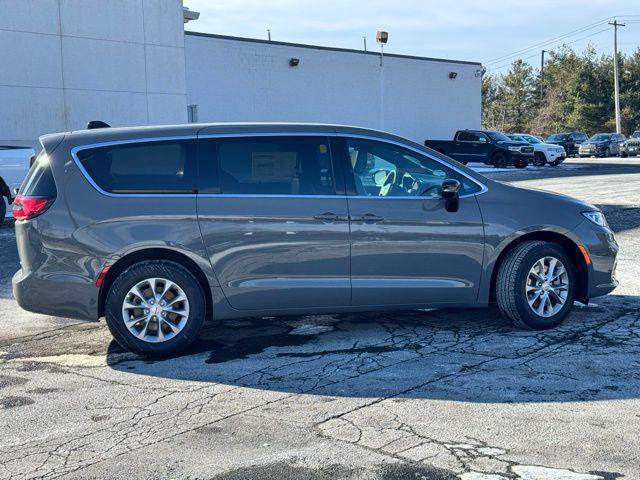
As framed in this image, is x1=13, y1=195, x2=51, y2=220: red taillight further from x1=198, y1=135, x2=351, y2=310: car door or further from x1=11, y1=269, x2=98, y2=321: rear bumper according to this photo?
x1=198, y1=135, x2=351, y2=310: car door

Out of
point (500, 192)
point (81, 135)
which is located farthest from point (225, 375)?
point (500, 192)

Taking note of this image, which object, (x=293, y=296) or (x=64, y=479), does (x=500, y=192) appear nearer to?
(x=293, y=296)

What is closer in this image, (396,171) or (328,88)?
(396,171)

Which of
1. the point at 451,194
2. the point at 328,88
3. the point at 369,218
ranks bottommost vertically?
the point at 369,218

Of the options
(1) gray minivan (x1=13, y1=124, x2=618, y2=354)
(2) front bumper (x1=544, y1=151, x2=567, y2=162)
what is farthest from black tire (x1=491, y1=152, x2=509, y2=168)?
(1) gray minivan (x1=13, y1=124, x2=618, y2=354)

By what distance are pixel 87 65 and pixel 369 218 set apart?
60.3ft

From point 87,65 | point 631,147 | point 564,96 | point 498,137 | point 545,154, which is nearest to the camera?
point 87,65

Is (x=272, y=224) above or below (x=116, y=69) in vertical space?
below

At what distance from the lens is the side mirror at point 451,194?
6457 mm

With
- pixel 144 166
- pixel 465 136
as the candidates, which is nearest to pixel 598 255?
pixel 144 166

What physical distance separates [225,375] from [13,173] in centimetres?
1108

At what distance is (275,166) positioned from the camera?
638 cm

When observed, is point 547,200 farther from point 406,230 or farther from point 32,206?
point 32,206

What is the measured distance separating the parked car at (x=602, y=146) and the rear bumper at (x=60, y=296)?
46.6 metres
